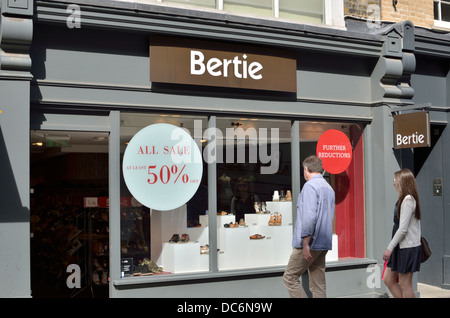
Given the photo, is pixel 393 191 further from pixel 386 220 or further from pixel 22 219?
pixel 22 219

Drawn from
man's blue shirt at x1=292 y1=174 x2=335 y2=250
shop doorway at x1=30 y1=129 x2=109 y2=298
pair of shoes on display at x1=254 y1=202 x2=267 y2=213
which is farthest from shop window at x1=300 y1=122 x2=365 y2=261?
shop doorway at x1=30 y1=129 x2=109 y2=298

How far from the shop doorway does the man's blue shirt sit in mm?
3108

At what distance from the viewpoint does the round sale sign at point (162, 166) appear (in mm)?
7113

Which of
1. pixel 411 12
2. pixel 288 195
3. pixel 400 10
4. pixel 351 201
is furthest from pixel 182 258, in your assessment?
pixel 411 12

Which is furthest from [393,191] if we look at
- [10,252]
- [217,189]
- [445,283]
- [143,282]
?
[10,252]

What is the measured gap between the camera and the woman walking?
641cm

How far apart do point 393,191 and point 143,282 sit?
4084 mm

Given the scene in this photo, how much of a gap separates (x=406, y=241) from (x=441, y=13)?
16.8 feet

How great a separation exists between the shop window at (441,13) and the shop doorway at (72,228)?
20.3 feet

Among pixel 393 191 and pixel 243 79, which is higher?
pixel 243 79

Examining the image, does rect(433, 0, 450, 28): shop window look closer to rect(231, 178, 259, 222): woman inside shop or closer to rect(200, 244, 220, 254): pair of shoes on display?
rect(231, 178, 259, 222): woman inside shop

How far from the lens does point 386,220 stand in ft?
27.7

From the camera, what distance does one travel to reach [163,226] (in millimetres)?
7406

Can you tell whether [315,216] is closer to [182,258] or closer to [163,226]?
[182,258]
